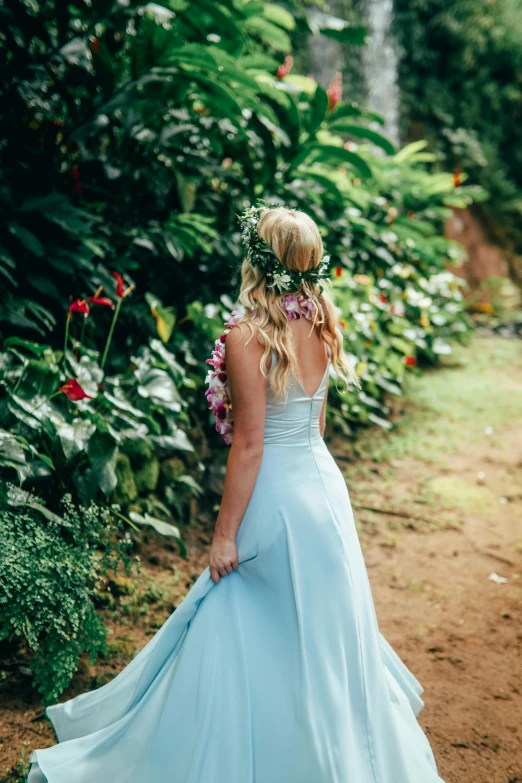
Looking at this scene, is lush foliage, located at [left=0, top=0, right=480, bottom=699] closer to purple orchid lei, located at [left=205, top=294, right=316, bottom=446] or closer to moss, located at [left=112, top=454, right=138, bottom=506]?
moss, located at [left=112, top=454, right=138, bottom=506]

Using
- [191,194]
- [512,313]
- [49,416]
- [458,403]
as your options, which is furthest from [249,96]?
[512,313]

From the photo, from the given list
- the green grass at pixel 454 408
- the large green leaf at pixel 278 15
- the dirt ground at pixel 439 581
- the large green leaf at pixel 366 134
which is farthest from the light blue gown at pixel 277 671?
the green grass at pixel 454 408

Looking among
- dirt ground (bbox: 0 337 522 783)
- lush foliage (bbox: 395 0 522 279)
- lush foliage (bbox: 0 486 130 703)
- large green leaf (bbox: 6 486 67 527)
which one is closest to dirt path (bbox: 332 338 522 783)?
dirt ground (bbox: 0 337 522 783)

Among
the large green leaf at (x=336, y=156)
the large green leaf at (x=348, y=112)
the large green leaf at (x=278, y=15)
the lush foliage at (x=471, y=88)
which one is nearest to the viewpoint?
Answer: the large green leaf at (x=278, y=15)

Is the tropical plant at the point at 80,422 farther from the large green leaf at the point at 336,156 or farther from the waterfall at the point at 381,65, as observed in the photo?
the waterfall at the point at 381,65

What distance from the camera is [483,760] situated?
248 centimetres

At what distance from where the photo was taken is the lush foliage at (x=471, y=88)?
10680mm

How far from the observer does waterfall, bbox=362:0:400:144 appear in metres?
9.56

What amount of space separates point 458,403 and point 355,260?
1793mm

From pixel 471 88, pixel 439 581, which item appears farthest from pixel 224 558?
pixel 471 88

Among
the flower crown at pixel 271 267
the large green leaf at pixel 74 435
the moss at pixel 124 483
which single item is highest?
the flower crown at pixel 271 267

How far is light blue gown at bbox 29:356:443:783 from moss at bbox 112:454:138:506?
49.6 inches

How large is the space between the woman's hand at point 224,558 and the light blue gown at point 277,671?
0.10 feet

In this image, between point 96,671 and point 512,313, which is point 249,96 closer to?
point 96,671
